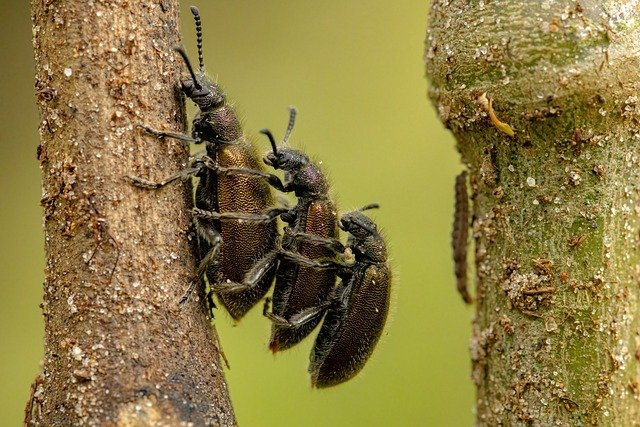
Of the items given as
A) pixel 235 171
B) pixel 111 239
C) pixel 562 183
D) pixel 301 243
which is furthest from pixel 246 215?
pixel 562 183

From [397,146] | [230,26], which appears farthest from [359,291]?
[230,26]

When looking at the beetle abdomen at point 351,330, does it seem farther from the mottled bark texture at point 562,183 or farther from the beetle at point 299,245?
the mottled bark texture at point 562,183

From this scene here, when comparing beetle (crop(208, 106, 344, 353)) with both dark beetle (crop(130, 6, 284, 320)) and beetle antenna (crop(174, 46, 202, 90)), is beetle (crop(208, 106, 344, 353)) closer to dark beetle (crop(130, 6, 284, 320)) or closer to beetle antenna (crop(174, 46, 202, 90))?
dark beetle (crop(130, 6, 284, 320))

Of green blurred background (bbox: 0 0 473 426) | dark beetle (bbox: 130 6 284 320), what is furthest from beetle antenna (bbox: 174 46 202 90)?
green blurred background (bbox: 0 0 473 426)

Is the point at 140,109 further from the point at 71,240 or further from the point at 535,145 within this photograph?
the point at 535,145

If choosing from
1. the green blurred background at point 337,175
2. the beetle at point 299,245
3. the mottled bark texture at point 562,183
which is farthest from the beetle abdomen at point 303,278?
the green blurred background at point 337,175
